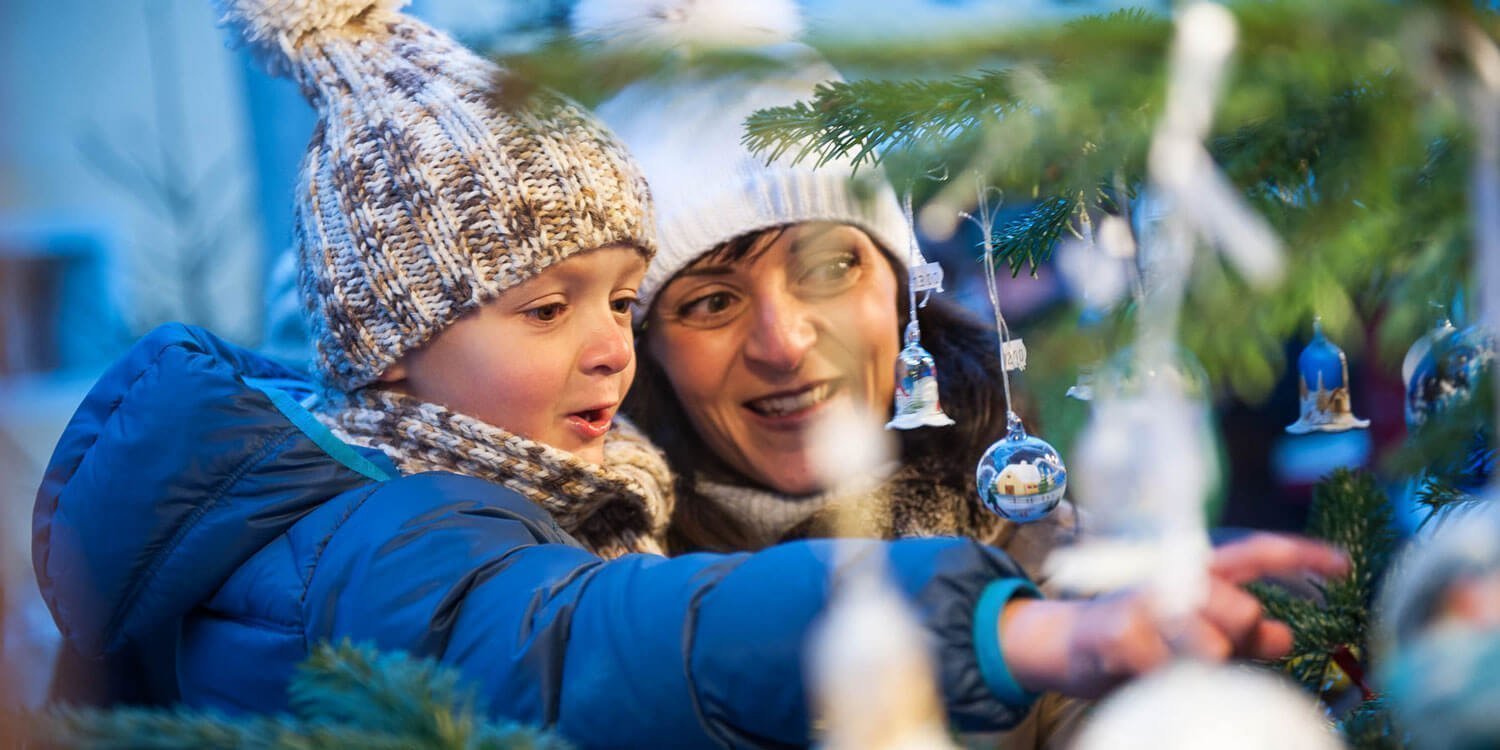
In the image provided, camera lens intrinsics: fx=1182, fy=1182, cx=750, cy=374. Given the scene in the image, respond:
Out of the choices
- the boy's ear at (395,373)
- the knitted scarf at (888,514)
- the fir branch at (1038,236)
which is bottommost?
the knitted scarf at (888,514)

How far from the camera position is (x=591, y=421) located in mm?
1004

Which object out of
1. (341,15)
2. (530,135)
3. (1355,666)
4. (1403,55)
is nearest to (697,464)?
(530,135)

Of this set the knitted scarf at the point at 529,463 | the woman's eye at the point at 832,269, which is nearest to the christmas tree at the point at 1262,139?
the knitted scarf at the point at 529,463

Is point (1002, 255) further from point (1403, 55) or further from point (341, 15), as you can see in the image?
point (341, 15)

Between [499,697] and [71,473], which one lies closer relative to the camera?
[499,697]

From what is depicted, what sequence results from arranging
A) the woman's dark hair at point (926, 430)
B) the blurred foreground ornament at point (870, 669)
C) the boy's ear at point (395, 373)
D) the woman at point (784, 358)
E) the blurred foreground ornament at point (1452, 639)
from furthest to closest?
the woman's dark hair at point (926, 430)
the woman at point (784, 358)
the boy's ear at point (395, 373)
the blurred foreground ornament at point (870, 669)
the blurred foreground ornament at point (1452, 639)

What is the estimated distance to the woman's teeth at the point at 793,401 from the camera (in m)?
1.19

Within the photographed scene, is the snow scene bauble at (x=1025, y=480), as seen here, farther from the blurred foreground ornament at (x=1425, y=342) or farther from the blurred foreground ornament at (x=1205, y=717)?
the blurred foreground ornament at (x=1205, y=717)

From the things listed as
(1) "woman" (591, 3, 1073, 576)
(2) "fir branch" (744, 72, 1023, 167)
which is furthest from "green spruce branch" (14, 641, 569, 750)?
(1) "woman" (591, 3, 1073, 576)

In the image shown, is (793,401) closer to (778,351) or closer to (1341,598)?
(778,351)

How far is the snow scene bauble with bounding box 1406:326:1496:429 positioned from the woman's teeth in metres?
0.55

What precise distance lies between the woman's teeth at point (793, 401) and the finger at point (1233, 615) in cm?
74

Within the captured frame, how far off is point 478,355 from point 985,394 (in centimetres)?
60

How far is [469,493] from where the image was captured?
83 cm
